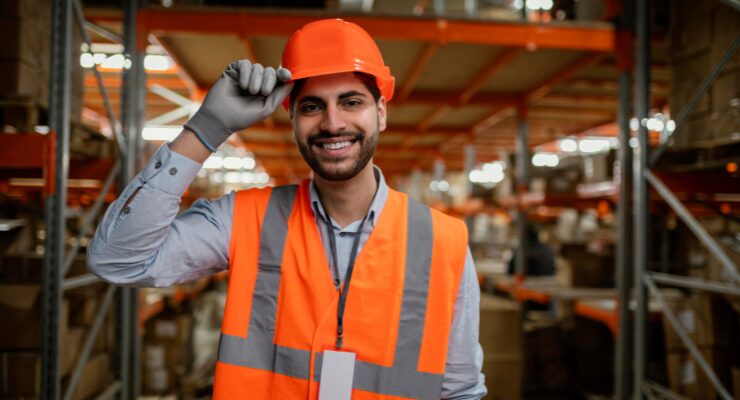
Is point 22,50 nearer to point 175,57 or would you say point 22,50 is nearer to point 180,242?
point 180,242

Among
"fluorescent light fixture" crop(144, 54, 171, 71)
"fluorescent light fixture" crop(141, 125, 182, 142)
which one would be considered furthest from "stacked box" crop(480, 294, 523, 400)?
"fluorescent light fixture" crop(141, 125, 182, 142)

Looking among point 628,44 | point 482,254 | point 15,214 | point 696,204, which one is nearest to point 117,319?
point 15,214

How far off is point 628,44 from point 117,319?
522 centimetres

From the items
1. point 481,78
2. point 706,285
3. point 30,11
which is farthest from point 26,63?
point 481,78

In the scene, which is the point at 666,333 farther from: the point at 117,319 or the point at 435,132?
the point at 435,132

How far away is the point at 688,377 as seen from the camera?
13.8ft

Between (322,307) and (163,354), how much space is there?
5.25m

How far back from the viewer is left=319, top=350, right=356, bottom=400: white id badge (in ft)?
5.70

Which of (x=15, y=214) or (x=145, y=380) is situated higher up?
(x=15, y=214)

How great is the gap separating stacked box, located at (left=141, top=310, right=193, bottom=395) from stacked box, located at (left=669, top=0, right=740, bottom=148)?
18.3ft

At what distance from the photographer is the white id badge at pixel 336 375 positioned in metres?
1.74

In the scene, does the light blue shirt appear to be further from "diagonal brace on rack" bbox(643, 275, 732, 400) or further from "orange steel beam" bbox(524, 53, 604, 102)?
"orange steel beam" bbox(524, 53, 604, 102)

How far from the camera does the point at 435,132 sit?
10633mm

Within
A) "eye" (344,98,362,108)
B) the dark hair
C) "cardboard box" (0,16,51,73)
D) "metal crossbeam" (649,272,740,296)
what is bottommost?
"metal crossbeam" (649,272,740,296)
